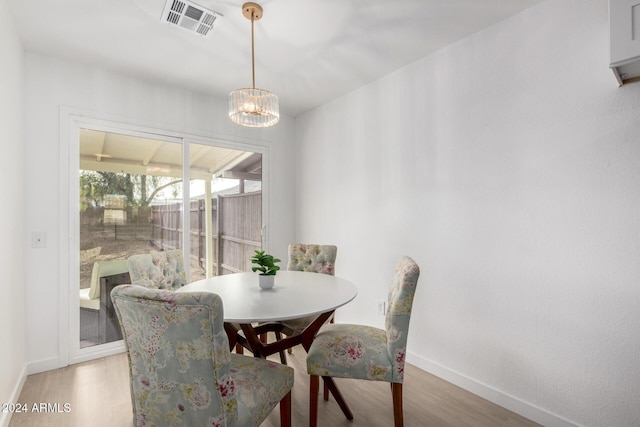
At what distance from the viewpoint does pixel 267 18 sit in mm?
2082

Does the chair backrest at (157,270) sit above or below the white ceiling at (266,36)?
below

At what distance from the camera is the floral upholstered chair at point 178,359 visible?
3.51 ft

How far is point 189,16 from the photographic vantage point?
2.04 metres

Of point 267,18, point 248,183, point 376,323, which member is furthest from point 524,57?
point 248,183

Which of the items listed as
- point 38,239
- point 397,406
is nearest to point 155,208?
point 38,239

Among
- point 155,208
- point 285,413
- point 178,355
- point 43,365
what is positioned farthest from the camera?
point 155,208

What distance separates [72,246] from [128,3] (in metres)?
1.96

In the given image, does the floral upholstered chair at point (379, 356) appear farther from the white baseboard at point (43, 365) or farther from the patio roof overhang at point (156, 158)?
the patio roof overhang at point (156, 158)

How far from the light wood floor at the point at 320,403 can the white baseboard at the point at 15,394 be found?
36 mm

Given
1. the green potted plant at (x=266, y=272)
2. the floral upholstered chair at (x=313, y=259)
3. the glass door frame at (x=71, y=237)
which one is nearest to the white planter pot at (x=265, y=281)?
the green potted plant at (x=266, y=272)

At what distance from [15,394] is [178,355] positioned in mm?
1930

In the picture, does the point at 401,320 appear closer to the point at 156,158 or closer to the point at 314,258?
the point at 314,258

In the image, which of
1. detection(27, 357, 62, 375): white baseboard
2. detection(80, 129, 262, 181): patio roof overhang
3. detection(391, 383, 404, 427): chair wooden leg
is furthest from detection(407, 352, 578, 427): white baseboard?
detection(27, 357, 62, 375): white baseboard

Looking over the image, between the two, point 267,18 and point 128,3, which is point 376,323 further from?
point 128,3
